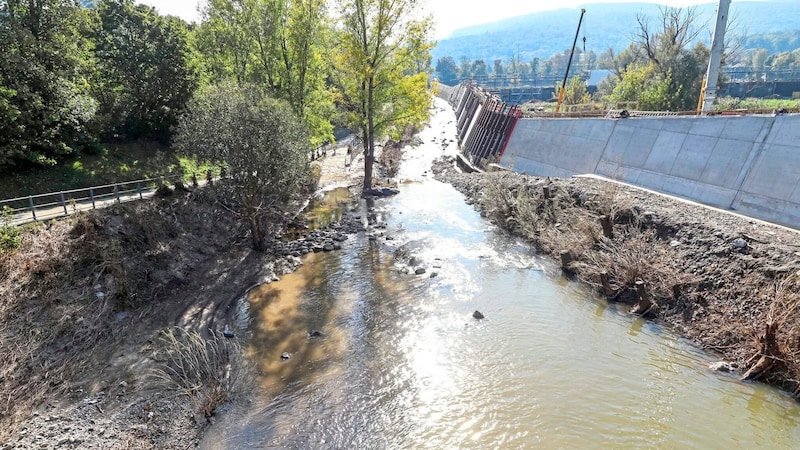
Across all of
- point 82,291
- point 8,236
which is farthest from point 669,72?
point 8,236

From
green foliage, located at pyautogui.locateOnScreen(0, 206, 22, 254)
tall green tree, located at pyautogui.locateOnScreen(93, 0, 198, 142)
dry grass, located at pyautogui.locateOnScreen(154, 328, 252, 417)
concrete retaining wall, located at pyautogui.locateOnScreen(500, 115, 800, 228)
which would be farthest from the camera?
tall green tree, located at pyautogui.locateOnScreen(93, 0, 198, 142)

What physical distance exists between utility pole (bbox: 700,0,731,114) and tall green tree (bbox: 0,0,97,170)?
1276 inches

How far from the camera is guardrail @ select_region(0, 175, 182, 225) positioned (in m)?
14.2

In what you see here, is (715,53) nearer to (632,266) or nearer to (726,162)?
(726,162)

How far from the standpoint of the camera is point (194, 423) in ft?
31.0

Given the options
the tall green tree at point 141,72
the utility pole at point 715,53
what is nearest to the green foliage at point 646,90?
the utility pole at point 715,53

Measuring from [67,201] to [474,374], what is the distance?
17880 mm

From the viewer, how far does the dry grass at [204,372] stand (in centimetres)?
991

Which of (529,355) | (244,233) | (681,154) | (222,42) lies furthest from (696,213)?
(222,42)

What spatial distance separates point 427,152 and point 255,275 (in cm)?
3703

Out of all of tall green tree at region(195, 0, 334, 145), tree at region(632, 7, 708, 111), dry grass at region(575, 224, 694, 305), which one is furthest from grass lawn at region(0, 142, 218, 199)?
tree at region(632, 7, 708, 111)

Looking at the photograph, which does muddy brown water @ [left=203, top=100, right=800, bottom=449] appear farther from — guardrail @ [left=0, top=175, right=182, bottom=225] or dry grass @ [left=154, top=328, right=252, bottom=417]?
guardrail @ [left=0, top=175, right=182, bottom=225]

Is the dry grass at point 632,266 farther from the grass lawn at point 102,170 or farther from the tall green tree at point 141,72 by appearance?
the tall green tree at point 141,72

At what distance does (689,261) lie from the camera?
14.3m
